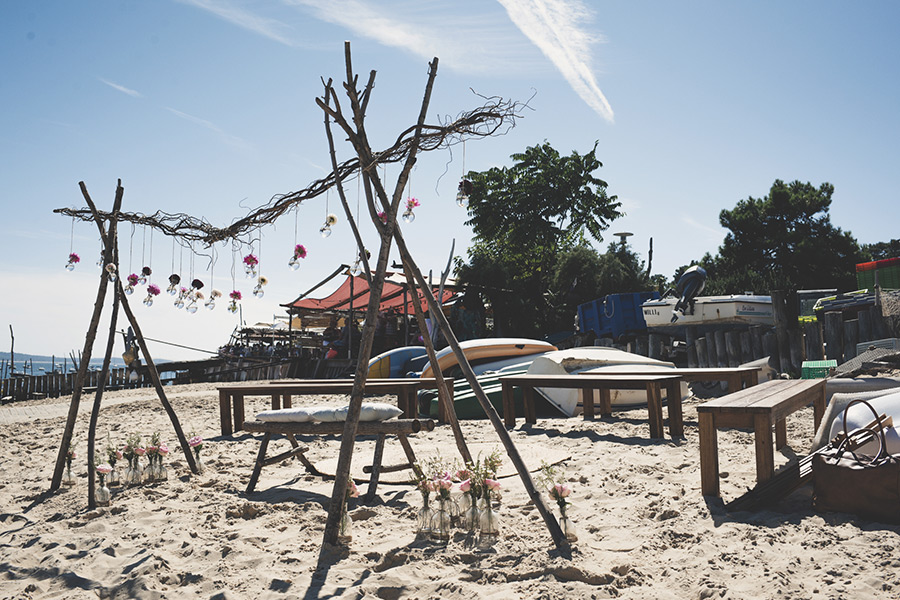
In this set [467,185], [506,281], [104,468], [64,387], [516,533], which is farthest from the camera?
[506,281]

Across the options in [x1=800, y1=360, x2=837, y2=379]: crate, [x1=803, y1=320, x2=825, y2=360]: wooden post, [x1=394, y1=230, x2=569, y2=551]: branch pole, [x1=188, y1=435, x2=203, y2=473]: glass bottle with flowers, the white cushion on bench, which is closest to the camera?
[x1=394, y1=230, x2=569, y2=551]: branch pole

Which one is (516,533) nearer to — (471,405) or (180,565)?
(180,565)

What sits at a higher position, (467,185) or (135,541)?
(467,185)

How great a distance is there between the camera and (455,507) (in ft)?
13.2

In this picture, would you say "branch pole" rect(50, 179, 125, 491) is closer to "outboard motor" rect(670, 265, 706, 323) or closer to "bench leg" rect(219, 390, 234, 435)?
"bench leg" rect(219, 390, 234, 435)

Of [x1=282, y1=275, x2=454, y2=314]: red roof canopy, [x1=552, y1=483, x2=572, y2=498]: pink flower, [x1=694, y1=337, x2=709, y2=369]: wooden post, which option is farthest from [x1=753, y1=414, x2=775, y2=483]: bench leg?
[x1=282, y1=275, x2=454, y2=314]: red roof canopy

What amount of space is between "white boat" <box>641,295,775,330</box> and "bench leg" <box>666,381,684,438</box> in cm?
852

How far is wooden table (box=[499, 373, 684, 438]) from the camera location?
689cm

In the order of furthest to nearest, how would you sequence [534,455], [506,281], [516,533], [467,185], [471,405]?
[506,281], [471,405], [534,455], [467,185], [516,533]

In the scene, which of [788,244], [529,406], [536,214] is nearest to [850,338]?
[529,406]

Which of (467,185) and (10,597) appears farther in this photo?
(467,185)

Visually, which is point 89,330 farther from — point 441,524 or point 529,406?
point 529,406

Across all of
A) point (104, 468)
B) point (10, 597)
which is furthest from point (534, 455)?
point (10, 597)

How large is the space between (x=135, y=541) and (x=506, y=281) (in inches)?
815
